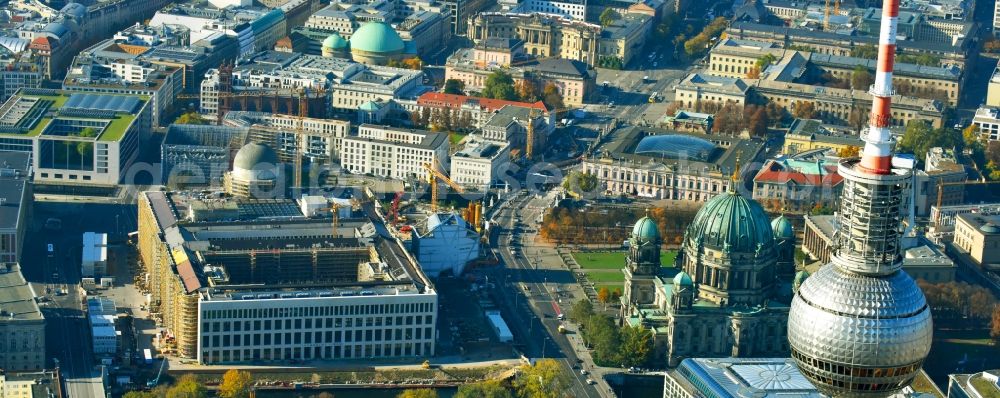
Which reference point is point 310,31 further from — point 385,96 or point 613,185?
point 613,185

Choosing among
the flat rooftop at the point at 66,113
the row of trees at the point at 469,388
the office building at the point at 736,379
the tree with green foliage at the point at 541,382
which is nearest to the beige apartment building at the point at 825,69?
the flat rooftop at the point at 66,113

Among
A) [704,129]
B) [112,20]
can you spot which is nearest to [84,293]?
[704,129]

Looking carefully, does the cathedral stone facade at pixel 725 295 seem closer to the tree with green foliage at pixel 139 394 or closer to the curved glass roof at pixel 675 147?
the tree with green foliage at pixel 139 394

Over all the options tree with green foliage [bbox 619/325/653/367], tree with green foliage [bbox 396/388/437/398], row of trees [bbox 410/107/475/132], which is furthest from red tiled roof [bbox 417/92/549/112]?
tree with green foliage [bbox 396/388/437/398]

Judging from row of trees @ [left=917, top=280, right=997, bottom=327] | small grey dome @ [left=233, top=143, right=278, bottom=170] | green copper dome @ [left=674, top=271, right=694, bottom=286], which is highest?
small grey dome @ [left=233, top=143, right=278, bottom=170]

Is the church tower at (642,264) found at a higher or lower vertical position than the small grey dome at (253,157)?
lower

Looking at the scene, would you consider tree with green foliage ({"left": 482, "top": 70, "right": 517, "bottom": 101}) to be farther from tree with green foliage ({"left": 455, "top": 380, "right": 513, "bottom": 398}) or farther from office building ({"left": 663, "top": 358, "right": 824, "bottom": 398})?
tree with green foliage ({"left": 455, "top": 380, "right": 513, "bottom": 398})
